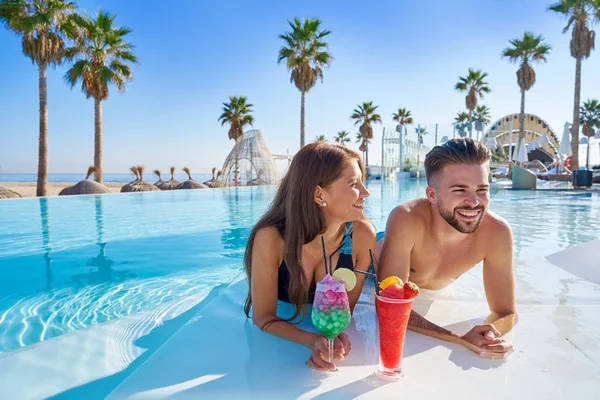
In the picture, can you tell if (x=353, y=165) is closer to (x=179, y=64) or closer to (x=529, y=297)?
(x=529, y=297)

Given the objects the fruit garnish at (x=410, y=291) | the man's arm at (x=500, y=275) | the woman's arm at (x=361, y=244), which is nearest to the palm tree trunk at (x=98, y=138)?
the woman's arm at (x=361, y=244)

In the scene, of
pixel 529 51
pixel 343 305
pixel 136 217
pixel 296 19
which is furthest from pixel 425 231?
pixel 529 51

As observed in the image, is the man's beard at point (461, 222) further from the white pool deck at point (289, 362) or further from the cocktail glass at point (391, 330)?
the cocktail glass at point (391, 330)

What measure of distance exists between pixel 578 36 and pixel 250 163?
17.9 m

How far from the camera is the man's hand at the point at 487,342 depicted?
1.58 m

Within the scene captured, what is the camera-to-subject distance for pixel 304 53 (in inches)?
875

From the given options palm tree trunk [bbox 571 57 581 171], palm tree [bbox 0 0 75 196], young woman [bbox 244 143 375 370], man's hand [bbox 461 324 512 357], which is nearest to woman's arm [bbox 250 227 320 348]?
young woman [bbox 244 143 375 370]

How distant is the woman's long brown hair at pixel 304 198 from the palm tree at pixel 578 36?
2120 cm

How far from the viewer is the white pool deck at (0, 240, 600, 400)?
4.41 ft

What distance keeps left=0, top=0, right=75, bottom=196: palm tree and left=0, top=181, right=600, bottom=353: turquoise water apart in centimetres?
462

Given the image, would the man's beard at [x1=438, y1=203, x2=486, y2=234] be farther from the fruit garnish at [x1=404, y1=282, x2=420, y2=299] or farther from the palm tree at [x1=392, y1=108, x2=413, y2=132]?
the palm tree at [x1=392, y1=108, x2=413, y2=132]

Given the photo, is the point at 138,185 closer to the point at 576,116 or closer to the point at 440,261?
the point at 440,261

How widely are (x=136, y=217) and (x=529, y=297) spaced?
8.57 m

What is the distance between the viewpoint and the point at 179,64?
2342 centimetres
